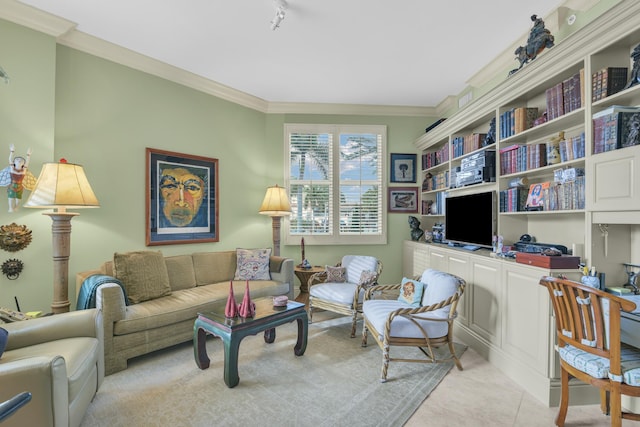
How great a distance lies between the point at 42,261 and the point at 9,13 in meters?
2.19

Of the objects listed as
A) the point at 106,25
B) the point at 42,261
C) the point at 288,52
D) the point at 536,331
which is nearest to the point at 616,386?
the point at 536,331

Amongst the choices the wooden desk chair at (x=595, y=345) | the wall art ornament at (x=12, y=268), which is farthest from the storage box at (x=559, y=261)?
the wall art ornament at (x=12, y=268)

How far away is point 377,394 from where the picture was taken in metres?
2.29

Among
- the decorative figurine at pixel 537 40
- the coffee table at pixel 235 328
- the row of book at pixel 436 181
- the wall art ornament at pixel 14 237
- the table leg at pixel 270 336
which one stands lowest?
the table leg at pixel 270 336

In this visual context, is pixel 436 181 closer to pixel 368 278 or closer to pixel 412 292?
pixel 368 278

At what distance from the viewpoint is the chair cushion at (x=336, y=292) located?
3.45 metres

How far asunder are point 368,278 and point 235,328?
5.39ft

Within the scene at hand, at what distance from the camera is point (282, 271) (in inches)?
162

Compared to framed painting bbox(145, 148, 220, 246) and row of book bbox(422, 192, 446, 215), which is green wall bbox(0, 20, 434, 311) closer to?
framed painting bbox(145, 148, 220, 246)

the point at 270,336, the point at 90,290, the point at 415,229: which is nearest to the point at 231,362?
the point at 270,336

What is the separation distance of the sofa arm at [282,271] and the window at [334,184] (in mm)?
820

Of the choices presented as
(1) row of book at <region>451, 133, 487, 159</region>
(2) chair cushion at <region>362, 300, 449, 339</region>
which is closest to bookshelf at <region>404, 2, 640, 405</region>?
(1) row of book at <region>451, 133, 487, 159</region>

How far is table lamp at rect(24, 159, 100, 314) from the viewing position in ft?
8.20

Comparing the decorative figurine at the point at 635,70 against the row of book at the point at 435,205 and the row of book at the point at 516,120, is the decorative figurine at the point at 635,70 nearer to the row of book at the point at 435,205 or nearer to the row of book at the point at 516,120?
the row of book at the point at 516,120
